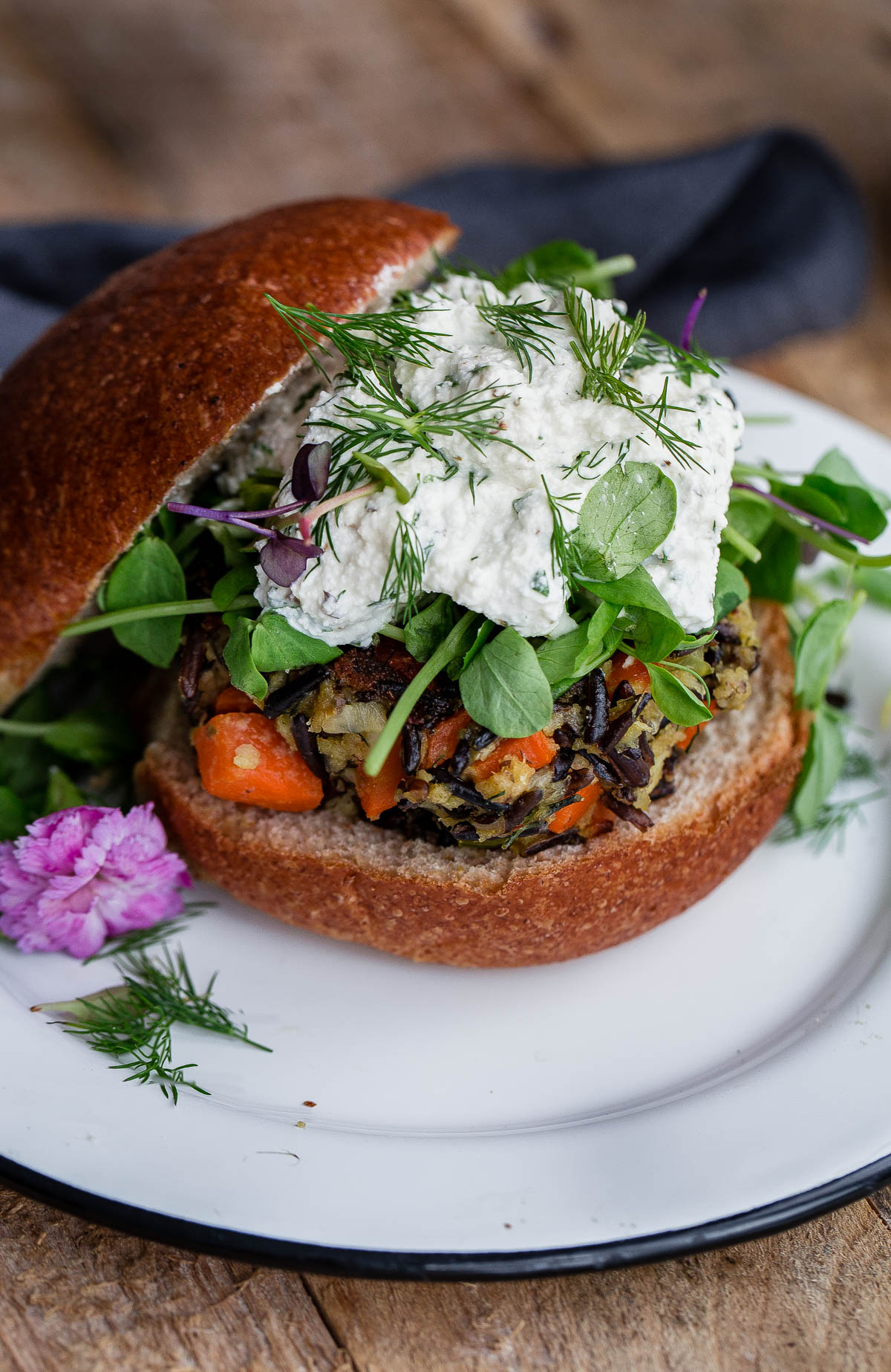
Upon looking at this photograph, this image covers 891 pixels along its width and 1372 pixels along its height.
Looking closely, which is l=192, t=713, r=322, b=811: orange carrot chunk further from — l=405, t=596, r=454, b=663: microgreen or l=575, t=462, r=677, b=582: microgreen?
l=575, t=462, r=677, b=582: microgreen

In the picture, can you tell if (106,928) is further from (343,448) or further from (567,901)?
(343,448)

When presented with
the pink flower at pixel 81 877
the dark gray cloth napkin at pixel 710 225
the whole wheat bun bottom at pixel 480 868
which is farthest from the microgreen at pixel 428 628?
the dark gray cloth napkin at pixel 710 225

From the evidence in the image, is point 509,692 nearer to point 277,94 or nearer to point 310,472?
point 310,472

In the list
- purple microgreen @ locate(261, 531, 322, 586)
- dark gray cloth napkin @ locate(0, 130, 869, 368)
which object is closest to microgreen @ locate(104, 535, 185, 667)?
purple microgreen @ locate(261, 531, 322, 586)

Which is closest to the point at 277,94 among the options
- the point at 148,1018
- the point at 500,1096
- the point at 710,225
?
the point at 710,225

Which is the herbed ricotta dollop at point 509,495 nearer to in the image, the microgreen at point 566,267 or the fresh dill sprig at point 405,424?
the fresh dill sprig at point 405,424
